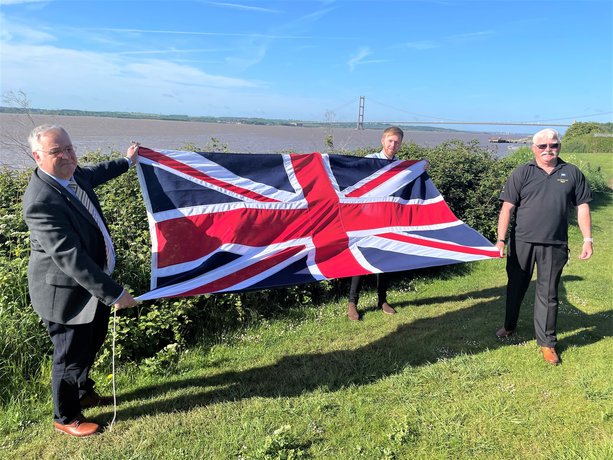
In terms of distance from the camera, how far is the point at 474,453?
307 cm

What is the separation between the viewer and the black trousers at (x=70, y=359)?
9.79 feet

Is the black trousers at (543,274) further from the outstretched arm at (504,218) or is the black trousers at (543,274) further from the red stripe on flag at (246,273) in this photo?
the red stripe on flag at (246,273)

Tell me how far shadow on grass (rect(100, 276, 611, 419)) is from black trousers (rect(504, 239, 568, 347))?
42 cm

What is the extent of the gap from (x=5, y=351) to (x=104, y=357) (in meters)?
0.75

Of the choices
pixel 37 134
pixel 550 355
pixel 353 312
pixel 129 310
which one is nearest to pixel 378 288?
pixel 353 312

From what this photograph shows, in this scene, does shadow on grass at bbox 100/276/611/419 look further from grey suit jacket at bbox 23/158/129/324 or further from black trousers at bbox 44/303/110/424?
grey suit jacket at bbox 23/158/129/324

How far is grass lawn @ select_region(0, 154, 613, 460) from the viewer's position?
121 inches

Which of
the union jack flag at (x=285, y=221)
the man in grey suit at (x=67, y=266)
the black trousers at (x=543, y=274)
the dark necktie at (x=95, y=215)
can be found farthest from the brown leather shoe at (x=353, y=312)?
the dark necktie at (x=95, y=215)

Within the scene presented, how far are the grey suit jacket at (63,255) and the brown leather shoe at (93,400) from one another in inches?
36.1

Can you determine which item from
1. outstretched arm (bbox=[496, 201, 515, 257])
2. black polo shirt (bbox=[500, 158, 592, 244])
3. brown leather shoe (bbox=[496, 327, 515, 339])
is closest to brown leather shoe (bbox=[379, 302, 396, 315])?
brown leather shoe (bbox=[496, 327, 515, 339])

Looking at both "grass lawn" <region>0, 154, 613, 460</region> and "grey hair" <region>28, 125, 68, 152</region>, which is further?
"grass lawn" <region>0, 154, 613, 460</region>

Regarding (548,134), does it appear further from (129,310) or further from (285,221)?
(129,310)

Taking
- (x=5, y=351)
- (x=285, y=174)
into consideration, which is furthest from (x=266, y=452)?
(x=285, y=174)

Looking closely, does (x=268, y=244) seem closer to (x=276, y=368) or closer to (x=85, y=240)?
(x=276, y=368)
